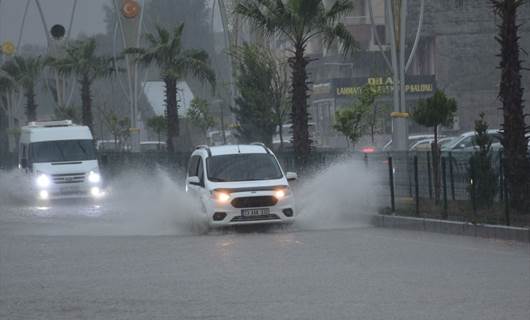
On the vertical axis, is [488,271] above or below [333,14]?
below

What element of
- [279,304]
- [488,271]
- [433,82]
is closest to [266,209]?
[488,271]

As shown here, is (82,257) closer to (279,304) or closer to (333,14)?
(279,304)

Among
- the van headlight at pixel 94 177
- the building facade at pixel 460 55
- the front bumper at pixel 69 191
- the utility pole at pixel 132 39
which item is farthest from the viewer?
the building facade at pixel 460 55

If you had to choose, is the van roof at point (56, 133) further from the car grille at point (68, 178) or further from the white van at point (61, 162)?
the car grille at point (68, 178)

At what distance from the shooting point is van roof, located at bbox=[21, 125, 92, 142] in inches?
1411

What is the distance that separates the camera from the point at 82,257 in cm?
1706

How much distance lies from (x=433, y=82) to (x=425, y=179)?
53.9 metres

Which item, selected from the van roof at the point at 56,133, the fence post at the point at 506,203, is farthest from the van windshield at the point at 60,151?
the fence post at the point at 506,203

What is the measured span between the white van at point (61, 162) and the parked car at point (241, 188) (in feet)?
39.9

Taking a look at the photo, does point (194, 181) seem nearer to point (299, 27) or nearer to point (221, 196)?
point (221, 196)

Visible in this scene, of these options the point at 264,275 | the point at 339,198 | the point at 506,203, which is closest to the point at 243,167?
the point at 339,198

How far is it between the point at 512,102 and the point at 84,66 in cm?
4563

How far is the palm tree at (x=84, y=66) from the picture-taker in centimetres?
6372

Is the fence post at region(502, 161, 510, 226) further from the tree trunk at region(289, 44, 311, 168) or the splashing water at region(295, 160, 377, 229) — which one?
the tree trunk at region(289, 44, 311, 168)
